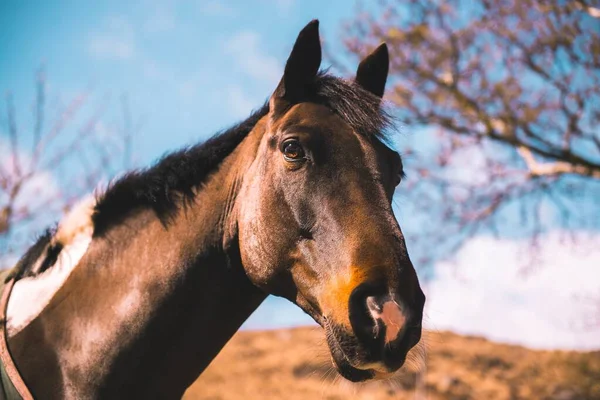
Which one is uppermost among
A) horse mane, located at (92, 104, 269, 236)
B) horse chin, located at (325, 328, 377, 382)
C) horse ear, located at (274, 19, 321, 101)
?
horse ear, located at (274, 19, 321, 101)

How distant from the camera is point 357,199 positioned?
7.50 feet

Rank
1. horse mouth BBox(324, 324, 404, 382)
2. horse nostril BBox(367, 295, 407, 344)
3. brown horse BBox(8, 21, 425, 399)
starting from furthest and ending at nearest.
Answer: brown horse BBox(8, 21, 425, 399)
horse mouth BBox(324, 324, 404, 382)
horse nostril BBox(367, 295, 407, 344)

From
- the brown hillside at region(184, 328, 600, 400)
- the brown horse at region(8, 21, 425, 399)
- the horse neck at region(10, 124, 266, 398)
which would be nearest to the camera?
the brown horse at region(8, 21, 425, 399)

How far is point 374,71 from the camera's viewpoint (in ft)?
10.2

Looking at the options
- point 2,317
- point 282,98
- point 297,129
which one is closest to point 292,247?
point 297,129

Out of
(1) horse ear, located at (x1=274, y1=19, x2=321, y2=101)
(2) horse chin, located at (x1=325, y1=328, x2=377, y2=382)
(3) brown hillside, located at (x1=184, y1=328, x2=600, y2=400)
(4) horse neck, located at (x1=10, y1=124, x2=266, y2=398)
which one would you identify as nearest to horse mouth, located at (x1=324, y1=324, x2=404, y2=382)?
(2) horse chin, located at (x1=325, y1=328, x2=377, y2=382)

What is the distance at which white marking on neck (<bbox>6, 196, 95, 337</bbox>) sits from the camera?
8.41 feet

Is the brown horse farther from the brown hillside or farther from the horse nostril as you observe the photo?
the brown hillside

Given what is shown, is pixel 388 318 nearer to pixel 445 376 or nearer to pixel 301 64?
pixel 301 64

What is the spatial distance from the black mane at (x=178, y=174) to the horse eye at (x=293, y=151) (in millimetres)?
320

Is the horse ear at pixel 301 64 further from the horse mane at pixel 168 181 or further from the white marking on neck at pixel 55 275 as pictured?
the white marking on neck at pixel 55 275

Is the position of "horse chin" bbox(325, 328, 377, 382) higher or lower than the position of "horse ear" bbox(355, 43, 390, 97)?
lower

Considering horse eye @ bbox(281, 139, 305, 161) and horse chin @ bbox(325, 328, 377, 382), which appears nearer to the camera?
horse chin @ bbox(325, 328, 377, 382)

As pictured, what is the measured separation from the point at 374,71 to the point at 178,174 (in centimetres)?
123
